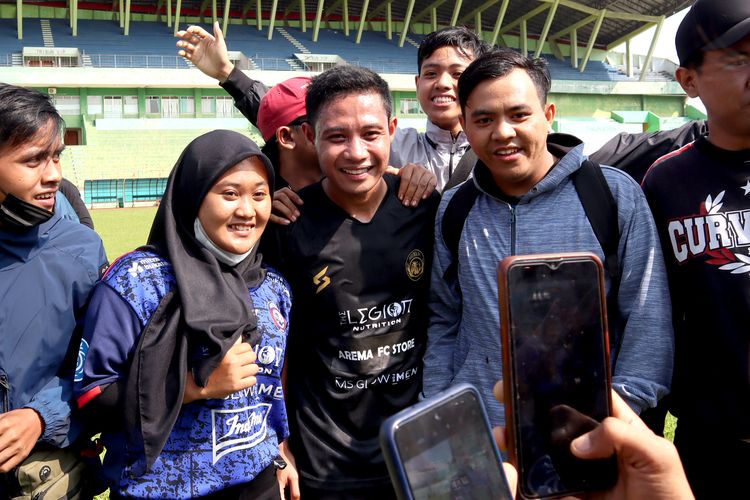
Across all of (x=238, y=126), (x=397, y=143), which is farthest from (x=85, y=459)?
(x=238, y=126)

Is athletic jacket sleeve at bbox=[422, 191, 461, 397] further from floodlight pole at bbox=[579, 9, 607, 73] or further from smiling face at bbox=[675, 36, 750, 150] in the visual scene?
floodlight pole at bbox=[579, 9, 607, 73]

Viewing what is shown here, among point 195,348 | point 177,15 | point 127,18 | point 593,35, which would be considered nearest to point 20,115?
point 195,348

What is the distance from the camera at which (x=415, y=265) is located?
2438 millimetres

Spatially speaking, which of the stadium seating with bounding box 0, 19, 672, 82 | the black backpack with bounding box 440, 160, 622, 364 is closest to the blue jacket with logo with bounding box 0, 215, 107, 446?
the black backpack with bounding box 440, 160, 622, 364

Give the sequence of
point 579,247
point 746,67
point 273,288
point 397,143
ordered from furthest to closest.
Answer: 1. point 397,143
2. point 273,288
3. point 579,247
4. point 746,67

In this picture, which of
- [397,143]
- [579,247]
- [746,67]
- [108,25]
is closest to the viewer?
[746,67]

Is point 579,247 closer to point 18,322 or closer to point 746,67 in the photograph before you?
point 746,67

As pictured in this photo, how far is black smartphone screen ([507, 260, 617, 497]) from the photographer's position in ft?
4.11

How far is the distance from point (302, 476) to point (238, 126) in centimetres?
2897

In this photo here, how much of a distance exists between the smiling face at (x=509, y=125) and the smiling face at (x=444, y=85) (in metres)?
1.05

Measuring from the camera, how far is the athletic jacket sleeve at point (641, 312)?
1.92 meters

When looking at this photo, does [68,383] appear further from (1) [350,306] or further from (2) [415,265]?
(2) [415,265]

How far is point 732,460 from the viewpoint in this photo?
6.65 ft

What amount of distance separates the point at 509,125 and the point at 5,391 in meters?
1.87
